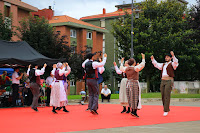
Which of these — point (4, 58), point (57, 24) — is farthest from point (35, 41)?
point (57, 24)

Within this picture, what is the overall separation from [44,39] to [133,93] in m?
18.2

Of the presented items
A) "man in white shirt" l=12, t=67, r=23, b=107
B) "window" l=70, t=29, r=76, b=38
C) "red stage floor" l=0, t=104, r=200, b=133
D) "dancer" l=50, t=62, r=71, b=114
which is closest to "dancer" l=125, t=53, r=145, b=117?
"red stage floor" l=0, t=104, r=200, b=133

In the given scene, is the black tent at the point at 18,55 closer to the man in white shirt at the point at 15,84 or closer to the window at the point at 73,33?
the man in white shirt at the point at 15,84

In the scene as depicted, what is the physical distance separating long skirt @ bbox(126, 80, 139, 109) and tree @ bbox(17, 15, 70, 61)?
16.6 metres

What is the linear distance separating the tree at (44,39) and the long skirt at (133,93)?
1655 centimetres

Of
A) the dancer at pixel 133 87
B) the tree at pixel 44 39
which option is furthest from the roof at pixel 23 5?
the dancer at pixel 133 87

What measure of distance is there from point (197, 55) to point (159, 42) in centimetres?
631

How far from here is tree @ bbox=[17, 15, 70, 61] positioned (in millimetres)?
27594

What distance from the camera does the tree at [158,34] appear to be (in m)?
39.0

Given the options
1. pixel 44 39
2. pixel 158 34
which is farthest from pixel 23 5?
pixel 158 34

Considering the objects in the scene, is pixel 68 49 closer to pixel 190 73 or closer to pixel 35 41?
pixel 35 41

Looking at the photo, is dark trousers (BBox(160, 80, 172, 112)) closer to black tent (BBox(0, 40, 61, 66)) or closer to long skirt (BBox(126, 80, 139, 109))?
long skirt (BBox(126, 80, 139, 109))

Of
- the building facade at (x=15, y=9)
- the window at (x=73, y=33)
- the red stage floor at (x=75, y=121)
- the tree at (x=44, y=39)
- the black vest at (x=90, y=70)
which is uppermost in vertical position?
the building facade at (x=15, y=9)

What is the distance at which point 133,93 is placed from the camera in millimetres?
11516
